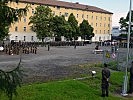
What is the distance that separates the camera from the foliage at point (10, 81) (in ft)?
24.4

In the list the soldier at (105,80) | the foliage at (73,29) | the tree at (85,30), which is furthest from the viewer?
the tree at (85,30)

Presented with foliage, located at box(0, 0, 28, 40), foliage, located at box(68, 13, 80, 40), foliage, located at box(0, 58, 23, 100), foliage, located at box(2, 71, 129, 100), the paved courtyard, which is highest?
foliage, located at box(68, 13, 80, 40)

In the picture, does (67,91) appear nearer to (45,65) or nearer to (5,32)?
(5,32)

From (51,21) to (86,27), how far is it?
842 inches

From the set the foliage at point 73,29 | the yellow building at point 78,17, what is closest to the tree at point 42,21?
the foliage at point 73,29

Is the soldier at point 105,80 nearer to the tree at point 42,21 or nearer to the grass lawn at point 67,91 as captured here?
the grass lawn at point 67,91

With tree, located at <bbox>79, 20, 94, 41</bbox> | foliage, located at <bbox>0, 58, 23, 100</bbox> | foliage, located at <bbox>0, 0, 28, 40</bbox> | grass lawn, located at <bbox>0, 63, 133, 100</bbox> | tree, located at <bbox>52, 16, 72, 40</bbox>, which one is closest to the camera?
foliage, located at <bbox>0, 0, 28, 40</bbox>

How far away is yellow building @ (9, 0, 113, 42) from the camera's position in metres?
84.9

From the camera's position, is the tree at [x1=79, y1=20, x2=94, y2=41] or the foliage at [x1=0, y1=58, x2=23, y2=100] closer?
the foliage at [x1=0, y1=58, x2=23, y2=100]

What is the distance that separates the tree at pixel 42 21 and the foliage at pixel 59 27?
2.10 meters

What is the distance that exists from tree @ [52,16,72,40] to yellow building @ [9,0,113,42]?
9925mm

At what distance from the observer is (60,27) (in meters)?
74.2

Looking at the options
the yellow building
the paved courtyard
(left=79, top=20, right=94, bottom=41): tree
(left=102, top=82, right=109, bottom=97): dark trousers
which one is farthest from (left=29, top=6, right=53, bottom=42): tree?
(left=102, top=82, right=109, bottom=97): dark trousers

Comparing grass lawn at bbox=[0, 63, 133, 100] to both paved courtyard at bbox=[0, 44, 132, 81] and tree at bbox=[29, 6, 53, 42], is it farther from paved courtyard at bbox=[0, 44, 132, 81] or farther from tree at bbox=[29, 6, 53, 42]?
tree at bbox=[29, 6, 53, 42]
